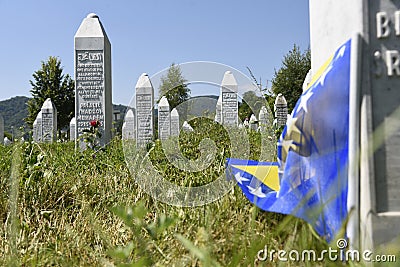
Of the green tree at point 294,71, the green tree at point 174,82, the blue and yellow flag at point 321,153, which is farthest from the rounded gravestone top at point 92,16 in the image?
the green tree at point 294,71

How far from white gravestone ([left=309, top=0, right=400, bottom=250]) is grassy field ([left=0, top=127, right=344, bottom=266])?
23cm

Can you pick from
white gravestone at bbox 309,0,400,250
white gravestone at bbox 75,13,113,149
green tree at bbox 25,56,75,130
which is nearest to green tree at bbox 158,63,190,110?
white gravestone at bbox 309,0,400,250

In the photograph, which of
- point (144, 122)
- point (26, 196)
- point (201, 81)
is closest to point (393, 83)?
point (201, 81)

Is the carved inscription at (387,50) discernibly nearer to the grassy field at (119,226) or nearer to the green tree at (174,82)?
the grassy field at (119,226)

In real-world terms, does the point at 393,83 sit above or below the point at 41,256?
above

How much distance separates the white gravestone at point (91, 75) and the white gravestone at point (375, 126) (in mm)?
5926

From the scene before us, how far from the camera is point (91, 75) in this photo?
7.17m

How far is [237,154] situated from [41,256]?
2546 mm

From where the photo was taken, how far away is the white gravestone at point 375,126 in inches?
57.1

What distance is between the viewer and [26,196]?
246 centimetres

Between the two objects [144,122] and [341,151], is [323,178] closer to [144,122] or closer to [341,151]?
[341,151]

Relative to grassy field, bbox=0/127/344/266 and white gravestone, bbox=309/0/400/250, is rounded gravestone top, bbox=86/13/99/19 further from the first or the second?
white gravestone, bbox=309/0/400/250

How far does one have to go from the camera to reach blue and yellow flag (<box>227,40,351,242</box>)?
1491 millimetres

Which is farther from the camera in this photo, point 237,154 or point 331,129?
point 237,154
